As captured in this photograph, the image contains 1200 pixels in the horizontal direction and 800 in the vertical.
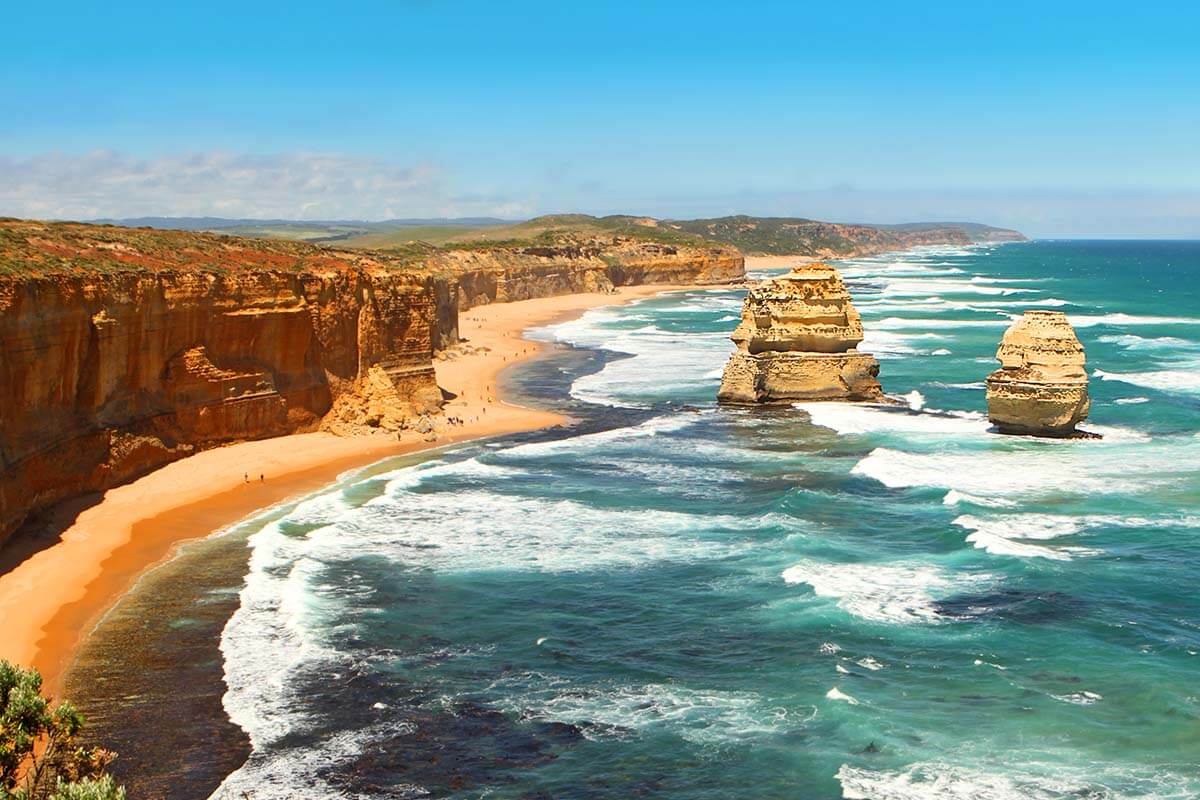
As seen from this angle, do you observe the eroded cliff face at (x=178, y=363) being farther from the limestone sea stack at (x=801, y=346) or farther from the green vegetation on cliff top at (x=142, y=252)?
the limestone sea stack at (x=801, y=346)

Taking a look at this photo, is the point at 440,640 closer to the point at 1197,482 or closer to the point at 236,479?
the point at 236,479

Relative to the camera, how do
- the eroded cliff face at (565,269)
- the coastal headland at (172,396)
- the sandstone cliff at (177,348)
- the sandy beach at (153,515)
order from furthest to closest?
the eroded cliff face at (565,269), the sandstone cliff at (177,348), the coastal headland at (172,396), the sandy beach at (153,515)

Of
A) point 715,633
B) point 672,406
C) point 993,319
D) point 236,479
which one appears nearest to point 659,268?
point 993,319

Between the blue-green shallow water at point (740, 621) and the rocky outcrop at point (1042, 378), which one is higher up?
the rocky outcrop at point (1042, 378)

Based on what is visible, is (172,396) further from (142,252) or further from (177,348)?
(142,252)

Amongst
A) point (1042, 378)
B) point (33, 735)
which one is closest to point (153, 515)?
point (33, 735)

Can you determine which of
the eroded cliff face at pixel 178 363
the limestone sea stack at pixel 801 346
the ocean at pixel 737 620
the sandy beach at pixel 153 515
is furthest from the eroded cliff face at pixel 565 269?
the ocean at pixel 737 620

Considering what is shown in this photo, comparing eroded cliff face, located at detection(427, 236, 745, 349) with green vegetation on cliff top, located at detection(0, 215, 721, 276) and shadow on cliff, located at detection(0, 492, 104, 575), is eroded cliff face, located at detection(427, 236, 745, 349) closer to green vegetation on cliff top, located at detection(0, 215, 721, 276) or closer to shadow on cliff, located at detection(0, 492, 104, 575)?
green vegetation on cliff top, located at detection(0, 215, 721, 276)
